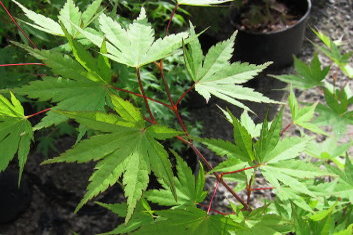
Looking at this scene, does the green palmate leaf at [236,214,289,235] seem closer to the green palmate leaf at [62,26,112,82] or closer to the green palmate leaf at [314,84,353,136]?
the green palmate leaf at [62,26,112,82]

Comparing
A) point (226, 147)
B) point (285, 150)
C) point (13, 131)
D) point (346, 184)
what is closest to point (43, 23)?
point (13, 131)

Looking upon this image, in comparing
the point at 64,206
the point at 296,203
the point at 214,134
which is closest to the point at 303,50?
the point at 214,134

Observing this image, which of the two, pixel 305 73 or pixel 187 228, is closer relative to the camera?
pixel 187 228

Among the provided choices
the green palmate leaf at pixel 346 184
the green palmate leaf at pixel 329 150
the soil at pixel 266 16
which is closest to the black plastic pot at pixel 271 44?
A: the soil at pixel 266 16

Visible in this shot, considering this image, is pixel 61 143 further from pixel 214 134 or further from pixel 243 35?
pixel 243 35

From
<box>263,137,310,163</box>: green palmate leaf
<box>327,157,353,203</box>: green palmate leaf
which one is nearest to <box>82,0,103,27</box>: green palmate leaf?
<box>263,137,310,163</box>: green palmate leaf

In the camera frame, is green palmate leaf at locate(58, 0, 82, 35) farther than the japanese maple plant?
Yes
